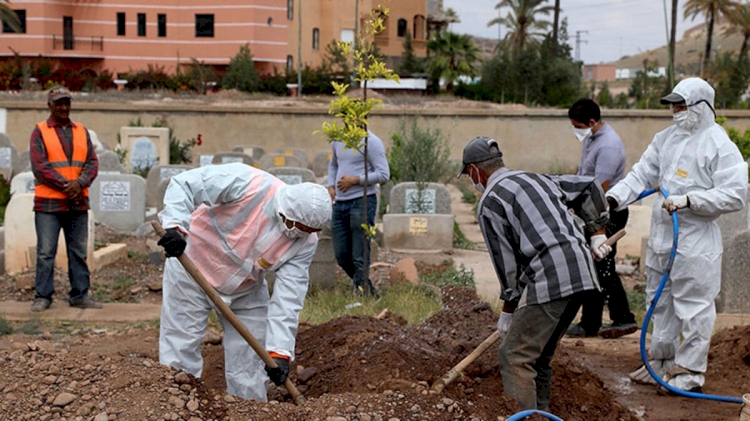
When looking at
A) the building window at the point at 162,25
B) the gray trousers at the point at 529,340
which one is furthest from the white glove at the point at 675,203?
the building window at the point at 162,25

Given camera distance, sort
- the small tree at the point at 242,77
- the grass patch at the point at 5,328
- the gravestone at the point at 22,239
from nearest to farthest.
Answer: the grass patch at the point at 5,328, the gravestone at the point at 22,239, the small tree at the point at 242,77

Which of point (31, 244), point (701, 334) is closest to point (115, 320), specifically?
point (31, 244)

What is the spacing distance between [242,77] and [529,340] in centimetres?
3605

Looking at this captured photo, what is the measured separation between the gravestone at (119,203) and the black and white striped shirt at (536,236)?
908 cm

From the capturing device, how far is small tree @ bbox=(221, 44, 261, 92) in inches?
1555

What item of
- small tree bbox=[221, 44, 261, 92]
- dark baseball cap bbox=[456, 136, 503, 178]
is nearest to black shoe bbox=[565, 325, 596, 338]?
dark baseball cap bbox=[456, 136, 503, 178]

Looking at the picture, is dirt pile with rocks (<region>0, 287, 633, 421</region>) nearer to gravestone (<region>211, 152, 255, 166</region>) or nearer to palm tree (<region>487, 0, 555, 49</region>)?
gravestone (<region>211, 152, 255, 166</region>)

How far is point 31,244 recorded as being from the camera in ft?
32.3

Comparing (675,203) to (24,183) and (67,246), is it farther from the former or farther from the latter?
(24,183)

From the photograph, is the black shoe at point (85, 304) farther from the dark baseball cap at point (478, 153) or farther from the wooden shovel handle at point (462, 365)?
the dark baseball cap at point (478, 153)

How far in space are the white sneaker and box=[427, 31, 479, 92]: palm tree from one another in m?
40.5

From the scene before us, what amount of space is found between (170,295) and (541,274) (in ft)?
6.59

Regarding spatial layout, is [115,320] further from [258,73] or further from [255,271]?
[258,73]

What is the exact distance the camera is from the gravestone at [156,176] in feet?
49.1
